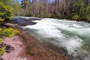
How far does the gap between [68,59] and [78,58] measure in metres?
0.67

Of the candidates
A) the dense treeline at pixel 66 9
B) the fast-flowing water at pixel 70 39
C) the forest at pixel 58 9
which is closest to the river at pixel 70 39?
the fast-flowing water at pixel 70 39

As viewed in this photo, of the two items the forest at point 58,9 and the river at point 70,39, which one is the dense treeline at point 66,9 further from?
the river at point 70,39

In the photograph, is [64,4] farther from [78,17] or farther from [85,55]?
[85,55]

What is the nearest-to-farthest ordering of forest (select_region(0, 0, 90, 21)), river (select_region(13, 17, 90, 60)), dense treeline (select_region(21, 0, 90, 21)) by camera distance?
river (select_region(13, 17, 90, 60)), forest (select_region(0, 0, 90, 21)), dense treeline (select_region(21, 0, 90, 21))

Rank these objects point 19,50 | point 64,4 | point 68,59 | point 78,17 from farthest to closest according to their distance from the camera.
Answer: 1. point 64,4
2. point 78,17
3. point 19,50
4. point 68,59

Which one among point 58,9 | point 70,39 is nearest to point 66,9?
point 58,9

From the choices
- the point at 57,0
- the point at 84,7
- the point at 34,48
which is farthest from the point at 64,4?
the point at 34,48

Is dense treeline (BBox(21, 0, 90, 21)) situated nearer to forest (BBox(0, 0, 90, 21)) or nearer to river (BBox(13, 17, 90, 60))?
forest (BBox(0, 0, 90, 21))

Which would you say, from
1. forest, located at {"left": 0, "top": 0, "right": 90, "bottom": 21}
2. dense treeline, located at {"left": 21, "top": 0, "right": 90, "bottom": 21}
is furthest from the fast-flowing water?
dense treeline, located at {"left": 21, "top": 0, "right": 90, "bottom": 21}

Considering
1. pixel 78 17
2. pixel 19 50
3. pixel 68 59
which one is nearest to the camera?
pixel 68 59

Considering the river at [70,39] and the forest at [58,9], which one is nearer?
the river at [70,39]

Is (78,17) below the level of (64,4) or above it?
below

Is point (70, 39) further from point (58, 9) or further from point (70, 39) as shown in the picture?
point (58, 9)

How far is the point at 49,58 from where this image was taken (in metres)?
4.87
